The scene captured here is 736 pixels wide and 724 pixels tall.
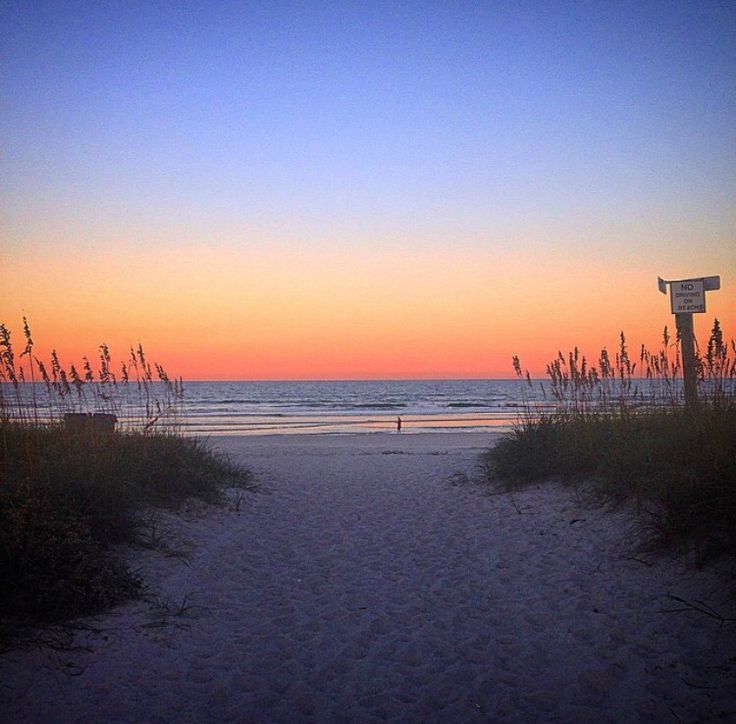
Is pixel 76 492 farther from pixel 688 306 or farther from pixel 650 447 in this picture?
pixel 688 306

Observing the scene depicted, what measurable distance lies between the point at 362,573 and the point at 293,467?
783cm

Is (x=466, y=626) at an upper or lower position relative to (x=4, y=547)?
lower

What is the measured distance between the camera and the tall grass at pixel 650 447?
223 inches

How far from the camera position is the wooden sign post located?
9.34 meters

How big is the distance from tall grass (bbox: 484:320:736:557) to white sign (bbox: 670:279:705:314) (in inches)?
19.5

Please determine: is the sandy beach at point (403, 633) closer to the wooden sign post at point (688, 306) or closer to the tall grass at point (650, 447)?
the tall grass at point (650, 447)

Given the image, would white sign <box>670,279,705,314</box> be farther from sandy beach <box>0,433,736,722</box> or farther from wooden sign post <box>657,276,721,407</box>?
sandy beach <box>0,433,736,722</box>

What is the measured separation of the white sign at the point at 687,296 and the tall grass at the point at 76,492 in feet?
25.2

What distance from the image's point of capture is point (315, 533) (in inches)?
333

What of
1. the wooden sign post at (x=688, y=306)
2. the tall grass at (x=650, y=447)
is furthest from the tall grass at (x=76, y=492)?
the wooden sign post at (x=688, y=306)

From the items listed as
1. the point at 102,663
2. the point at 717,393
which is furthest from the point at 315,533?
the point at 717,393

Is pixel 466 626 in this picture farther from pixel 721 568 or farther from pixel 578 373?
pixel 578 373

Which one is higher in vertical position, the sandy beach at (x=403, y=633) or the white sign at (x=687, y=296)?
the white sign at (x=687, y=296)

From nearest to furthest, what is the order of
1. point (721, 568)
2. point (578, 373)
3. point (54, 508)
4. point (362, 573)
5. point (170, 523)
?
point (721, 568)
point (54, 508)
point (362, 573)
point (170, 523)
point (578, 373)
